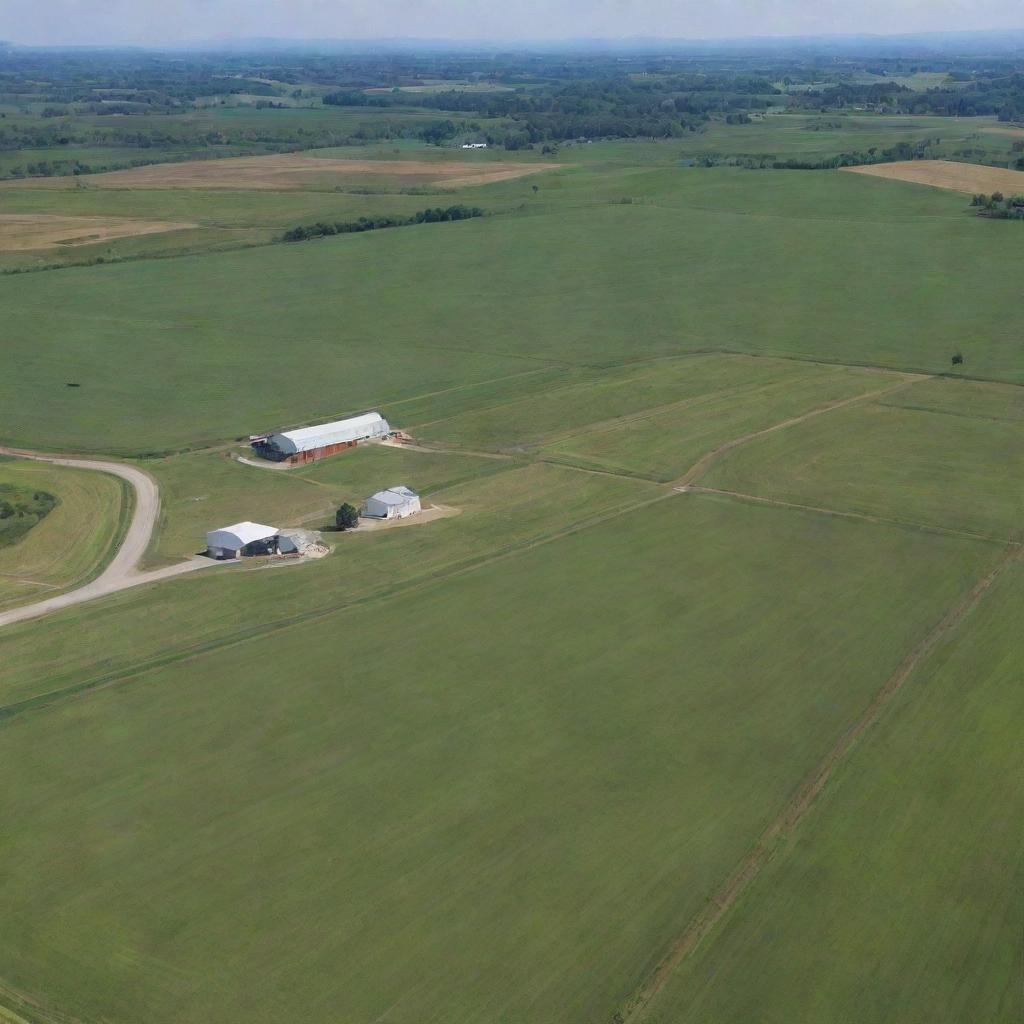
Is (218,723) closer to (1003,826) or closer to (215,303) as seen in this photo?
(1003,826)

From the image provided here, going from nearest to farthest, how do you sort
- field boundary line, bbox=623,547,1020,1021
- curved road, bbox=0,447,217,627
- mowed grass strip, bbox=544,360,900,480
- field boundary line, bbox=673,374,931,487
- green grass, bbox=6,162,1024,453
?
field boundary line, bbox=623,547,1020,1021
curved road, bbox=0,447,217,627
field boundary line, bbox=673,374,931,487
mowed grass strip, bbox=544,360,900,480
green grass, bbox=6,162,1024,453

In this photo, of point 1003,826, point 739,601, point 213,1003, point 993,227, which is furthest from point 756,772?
point 993,227

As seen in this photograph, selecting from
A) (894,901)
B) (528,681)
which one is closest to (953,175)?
(528,681)

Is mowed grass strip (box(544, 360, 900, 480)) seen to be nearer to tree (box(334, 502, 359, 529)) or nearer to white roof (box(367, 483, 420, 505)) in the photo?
white roof (box(367, 483, 420, 505))

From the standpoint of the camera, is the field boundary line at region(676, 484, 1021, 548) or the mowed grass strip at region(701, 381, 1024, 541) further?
the mowed grass strip at region(701, 381, 1024, 541)

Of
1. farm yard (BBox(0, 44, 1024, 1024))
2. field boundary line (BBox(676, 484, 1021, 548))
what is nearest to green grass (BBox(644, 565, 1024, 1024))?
farm yard (BBox(0, 44, 1024, 1024))

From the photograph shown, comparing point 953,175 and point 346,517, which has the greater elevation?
point 953,175

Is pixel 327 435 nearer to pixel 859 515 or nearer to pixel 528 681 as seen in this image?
pixel 859 515
